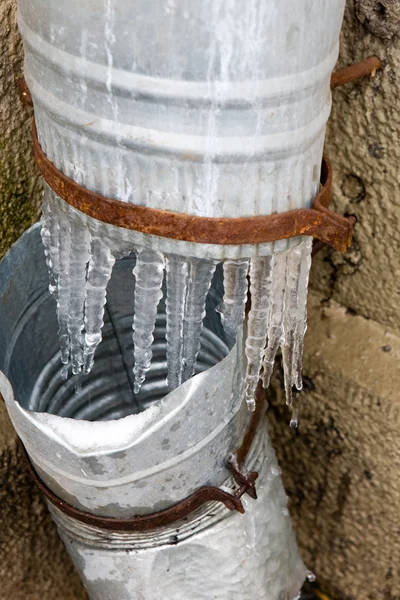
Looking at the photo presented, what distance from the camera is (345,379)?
4.04 ft

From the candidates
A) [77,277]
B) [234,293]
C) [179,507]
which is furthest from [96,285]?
[179,507]

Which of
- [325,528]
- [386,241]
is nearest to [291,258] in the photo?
[386,241]

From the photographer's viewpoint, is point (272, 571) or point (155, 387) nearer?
point (272, 571)

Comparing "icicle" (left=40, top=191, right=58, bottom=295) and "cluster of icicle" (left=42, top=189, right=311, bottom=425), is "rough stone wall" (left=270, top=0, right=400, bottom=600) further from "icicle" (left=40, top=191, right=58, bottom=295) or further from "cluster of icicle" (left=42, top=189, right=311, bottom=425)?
"icicle" (left=40, top=191, right=58, bottom=295)

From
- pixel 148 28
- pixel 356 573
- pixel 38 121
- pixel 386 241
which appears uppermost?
pixel 148 28

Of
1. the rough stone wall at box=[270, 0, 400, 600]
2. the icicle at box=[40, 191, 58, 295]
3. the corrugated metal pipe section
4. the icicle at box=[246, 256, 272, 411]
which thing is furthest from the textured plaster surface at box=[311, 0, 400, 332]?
the icicle at box=[40, 191, 58, 295]

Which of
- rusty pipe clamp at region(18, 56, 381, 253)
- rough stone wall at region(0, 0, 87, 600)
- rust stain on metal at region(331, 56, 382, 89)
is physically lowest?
rough stone wall at region(0, 0, 87, 600)

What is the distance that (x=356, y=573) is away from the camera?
4.70 feet

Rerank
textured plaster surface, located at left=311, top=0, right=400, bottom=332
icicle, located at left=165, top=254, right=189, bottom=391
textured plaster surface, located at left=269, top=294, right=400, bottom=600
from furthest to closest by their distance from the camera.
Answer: textured plaster surface, located at left=269, top=294, right=400, bottom=600 → textured plaster surface, located at left=311, top=0, right=400, bottom=332 → icicle, located at left=165, top=254, right=189, bottom=391

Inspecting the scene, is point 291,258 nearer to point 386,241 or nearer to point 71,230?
point 71,230

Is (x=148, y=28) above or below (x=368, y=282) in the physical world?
above

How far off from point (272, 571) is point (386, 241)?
511 millimetres

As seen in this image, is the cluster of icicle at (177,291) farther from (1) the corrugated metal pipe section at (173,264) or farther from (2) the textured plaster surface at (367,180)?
(2) the textured plaster surface at (367,180)

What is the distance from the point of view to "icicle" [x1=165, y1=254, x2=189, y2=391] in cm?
78
